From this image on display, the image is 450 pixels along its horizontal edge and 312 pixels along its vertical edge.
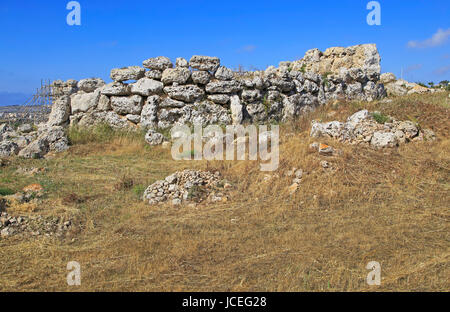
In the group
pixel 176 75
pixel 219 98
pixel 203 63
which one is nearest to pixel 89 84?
pixel 176 75

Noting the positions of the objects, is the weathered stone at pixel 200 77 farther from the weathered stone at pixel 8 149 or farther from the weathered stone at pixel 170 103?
the weathered stone at pixel 8 149

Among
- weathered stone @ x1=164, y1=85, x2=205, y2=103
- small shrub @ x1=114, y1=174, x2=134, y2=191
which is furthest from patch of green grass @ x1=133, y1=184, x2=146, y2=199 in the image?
weathered stone @ x1=164, y1=85, x2=205, y2=103

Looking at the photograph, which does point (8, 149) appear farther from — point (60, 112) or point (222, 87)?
point (222, 87)

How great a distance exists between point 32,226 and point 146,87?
6344 mm

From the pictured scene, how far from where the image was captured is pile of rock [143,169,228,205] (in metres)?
6.64

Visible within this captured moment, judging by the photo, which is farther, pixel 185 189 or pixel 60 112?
pixel 60 112

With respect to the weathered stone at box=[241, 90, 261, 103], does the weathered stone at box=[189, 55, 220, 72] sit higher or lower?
higher

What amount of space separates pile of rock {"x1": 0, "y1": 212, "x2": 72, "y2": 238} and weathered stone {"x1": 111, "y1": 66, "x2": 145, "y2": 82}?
6368 mm

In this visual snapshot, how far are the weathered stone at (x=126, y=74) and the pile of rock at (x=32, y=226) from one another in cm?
637

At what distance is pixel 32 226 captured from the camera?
5520 mm

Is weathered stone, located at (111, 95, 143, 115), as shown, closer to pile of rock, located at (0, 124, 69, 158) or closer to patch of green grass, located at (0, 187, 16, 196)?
pile of rock, located at (0, 124, 69, 158)

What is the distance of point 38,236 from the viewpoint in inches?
209

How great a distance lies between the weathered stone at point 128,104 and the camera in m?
10.9

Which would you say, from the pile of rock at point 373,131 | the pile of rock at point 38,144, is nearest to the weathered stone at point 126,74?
the pile of rock at point 38,144
